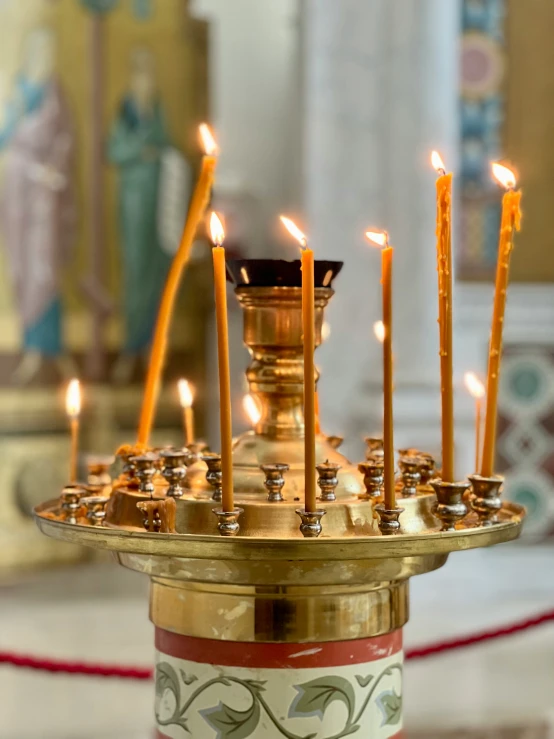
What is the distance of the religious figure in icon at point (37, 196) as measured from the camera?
3771 mm

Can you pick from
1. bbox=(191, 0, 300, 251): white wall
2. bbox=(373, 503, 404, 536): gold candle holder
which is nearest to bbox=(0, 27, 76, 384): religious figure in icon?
bbox=(191, 0, 300, 251): white wall

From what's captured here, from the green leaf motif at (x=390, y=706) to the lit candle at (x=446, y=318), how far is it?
0.22 m

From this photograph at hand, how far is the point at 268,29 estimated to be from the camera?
4.04 metres

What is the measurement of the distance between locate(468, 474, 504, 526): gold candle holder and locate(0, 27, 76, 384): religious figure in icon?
313cm

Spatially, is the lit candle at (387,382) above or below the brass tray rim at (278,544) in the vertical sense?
above

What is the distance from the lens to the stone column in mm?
3402

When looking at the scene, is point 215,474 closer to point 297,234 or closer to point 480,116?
point 297,234

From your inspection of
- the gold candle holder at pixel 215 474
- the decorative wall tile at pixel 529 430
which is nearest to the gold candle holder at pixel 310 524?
the gold candle holder at pixel 215 474

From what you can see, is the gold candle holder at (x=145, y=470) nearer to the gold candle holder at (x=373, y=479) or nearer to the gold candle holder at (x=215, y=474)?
the gold candle holder at (x=215, y=474)

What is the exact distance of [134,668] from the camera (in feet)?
5.34

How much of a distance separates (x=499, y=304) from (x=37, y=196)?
3168 mm

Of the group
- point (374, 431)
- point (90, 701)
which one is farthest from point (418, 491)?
point (374, 431)

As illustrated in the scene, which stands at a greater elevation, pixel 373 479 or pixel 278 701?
pixel 373 479

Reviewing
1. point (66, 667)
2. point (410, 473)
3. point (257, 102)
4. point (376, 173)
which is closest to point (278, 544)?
point (410, 473)
